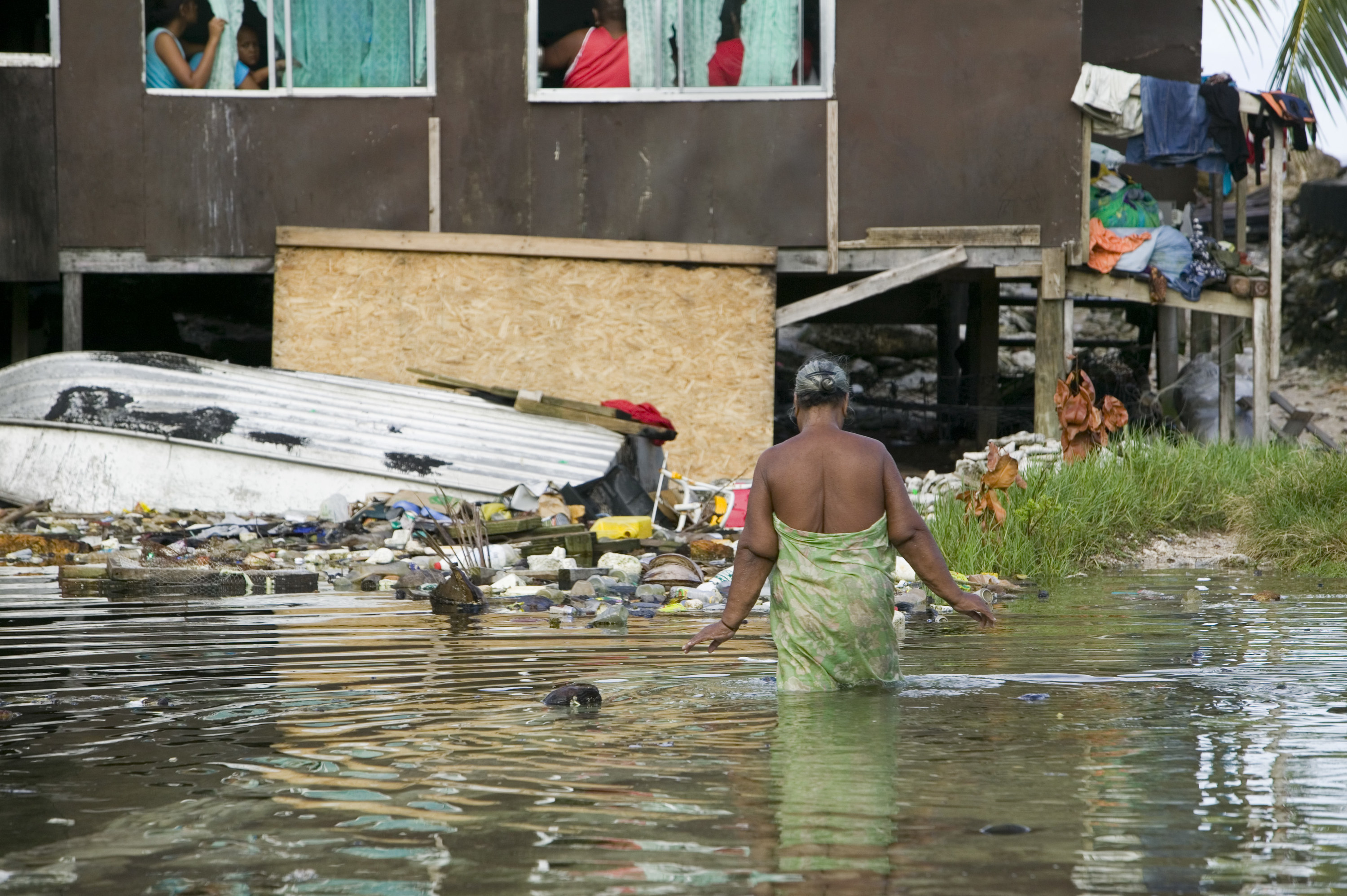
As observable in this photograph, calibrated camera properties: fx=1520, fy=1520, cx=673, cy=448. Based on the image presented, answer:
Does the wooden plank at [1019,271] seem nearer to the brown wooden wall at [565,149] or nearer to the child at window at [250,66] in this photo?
the brown wooden wall at [565,149]

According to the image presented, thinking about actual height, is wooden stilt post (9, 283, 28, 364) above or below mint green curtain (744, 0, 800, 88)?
below

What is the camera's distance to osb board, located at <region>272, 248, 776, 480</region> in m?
13.9

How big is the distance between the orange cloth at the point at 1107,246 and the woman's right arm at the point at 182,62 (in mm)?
8313

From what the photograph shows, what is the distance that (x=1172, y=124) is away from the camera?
13.8 m

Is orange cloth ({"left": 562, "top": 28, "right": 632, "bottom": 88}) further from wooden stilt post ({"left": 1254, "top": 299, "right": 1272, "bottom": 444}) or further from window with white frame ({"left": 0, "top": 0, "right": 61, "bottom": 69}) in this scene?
wooden stilt post ({"left": 1254, "top": 299, "right": 1272, "bottom": 444})

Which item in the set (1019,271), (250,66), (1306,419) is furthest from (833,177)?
(1306,419)

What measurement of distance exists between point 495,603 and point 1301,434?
1139 cm

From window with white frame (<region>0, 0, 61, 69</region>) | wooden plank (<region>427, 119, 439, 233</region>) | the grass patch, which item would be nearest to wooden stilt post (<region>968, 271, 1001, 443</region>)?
the grass patch

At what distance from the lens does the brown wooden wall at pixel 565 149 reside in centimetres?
1386

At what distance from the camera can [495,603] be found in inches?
344

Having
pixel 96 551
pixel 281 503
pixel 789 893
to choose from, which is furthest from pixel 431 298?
pixel 789 893

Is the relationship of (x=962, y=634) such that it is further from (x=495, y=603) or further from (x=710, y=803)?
(x=710, y=803)

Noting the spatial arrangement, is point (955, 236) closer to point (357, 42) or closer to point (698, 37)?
point (698, 37)

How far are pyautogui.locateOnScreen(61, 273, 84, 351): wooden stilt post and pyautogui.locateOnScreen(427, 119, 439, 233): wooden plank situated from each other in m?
3.44
